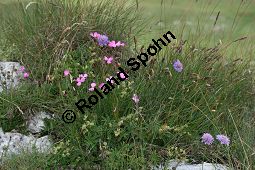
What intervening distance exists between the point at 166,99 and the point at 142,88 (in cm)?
25

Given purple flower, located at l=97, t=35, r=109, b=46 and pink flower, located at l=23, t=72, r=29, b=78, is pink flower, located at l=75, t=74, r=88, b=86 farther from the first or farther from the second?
pink flower, located at l=23, t=72, r=29, b=78

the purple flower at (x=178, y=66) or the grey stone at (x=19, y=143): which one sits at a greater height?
the purple flower at (x=178, y=66)


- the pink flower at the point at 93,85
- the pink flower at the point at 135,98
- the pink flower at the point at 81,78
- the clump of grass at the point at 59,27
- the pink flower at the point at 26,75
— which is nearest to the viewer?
the pink flower at the point at 135,98

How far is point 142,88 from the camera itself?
16.0 feet

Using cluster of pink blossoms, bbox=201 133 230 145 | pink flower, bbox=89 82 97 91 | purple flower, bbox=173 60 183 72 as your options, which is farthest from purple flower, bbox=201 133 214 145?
pink flower, bbox=89 82 97 91

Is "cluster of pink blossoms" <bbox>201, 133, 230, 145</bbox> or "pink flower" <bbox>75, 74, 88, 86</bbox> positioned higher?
"pink flower" <bbox>75, 74, 88, 86</bbox>

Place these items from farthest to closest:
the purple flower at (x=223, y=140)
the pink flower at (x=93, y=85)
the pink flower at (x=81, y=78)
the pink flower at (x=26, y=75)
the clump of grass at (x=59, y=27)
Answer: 1. the clump of grass at (x=59, y=27)
2. the pink flower at (x=26, y=75)
3. the pink flower at (x=81, y=78)
4. the pink flower at (x=93, y=85)
5. the purple flower at (x=223, y=140)

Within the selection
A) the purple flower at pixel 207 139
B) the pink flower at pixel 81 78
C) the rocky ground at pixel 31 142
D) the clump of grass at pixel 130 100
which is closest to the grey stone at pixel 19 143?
the rocky ground at pixel 31 142

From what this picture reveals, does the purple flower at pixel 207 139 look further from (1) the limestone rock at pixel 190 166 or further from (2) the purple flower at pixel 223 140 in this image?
(1) the limestone rock at pixel 190 166

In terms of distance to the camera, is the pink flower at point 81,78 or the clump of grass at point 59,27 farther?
the clump of grass at point 59,27

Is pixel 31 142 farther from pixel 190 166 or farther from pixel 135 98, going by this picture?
pixel 190 166

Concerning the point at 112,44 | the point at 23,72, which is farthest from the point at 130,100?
the point at 23,72

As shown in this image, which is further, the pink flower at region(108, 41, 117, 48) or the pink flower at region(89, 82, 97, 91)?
the pink flower at region(108, 41, 117, 48)

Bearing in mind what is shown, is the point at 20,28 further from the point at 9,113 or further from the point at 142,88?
the point at 142,88
